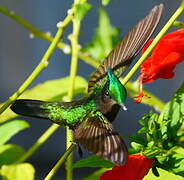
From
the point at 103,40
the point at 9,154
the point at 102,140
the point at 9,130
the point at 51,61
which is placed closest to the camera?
the point at 102,140

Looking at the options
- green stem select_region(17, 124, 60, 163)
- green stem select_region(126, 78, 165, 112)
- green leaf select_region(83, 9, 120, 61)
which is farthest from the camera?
green leaf select_region(83, 9, 120, 61)

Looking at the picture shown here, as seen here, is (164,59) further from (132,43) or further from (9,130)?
(9,130)

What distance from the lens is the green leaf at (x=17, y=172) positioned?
1018 millimetres

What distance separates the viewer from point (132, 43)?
777 millimetres

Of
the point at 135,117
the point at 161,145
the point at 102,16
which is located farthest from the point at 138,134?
the point at 135,117

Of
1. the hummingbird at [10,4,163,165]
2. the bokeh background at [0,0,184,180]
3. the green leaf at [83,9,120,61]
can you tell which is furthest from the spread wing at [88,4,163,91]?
the bokeh background at [0,0,184,180]

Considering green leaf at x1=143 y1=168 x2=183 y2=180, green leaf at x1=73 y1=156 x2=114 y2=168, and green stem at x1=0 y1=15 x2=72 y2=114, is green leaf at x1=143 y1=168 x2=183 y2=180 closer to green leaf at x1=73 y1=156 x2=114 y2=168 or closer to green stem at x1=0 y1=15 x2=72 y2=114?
green leaf at x1=73 y1=156 x2=114 y2=168

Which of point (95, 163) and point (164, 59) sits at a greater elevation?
point (164, 59)

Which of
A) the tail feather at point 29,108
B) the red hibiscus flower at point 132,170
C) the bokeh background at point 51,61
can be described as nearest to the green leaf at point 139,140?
the red hibiscus flower at point 132,170

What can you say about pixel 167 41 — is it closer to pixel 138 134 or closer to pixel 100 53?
pixel 138 134

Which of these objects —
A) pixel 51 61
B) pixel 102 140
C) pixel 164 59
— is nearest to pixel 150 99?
pixel 164 59

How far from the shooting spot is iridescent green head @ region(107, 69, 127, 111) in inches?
28.7

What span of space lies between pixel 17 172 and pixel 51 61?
3270 mm

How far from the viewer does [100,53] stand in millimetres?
1540
